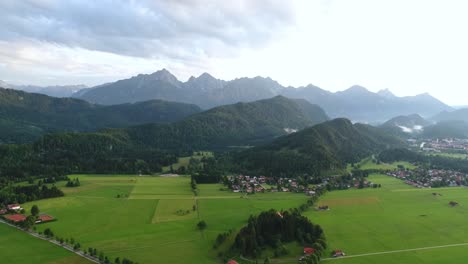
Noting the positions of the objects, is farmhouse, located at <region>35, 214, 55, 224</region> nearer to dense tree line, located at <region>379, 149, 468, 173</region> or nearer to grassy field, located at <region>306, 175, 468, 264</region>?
grassy field, located at <region>306, 175, 468, 264</region>

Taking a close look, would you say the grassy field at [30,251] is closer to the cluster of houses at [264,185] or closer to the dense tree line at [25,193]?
the dense tree line at [25,193]

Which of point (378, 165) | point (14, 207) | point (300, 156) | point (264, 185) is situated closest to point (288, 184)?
point (264, 185)

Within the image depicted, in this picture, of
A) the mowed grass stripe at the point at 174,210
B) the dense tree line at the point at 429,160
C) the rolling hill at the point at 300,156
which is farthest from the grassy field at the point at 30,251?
the dense tree line at the point at 429,160

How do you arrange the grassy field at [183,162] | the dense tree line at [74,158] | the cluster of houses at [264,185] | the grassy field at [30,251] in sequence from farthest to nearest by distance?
the grassy field at [183,162] < the dense tree line at [74,158] < the cluster of houses at [264,185] < the grassy field at [30,251]

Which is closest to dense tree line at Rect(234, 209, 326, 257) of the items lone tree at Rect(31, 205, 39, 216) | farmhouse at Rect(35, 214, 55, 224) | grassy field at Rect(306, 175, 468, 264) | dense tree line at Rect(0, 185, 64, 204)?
grassy field at Rect(306, 175, 468, 264)

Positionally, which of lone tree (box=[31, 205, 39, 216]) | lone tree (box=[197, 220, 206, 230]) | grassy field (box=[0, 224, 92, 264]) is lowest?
grassy field (box=[0, 224, 92, 264])
